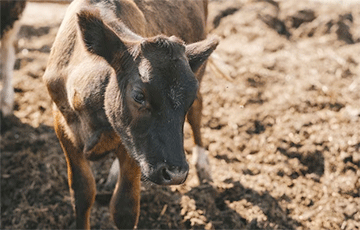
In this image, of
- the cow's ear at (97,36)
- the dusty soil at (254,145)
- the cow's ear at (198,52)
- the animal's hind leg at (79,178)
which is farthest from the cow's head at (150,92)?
the dusty soil at (254,145)

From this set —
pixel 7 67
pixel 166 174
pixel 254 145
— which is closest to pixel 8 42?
pixel 7 67

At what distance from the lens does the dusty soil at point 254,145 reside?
4.46m

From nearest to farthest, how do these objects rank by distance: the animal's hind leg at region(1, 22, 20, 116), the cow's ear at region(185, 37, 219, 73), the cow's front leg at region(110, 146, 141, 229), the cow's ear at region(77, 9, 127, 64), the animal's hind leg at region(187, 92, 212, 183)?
the cow's ear at region(77, 9, 127, 64) → the cow's ear at region(185, 37, 219, 73) → the cow's front leg at region(110, 146, 141, 229) → the animal's hind leg at region(187, 92, 212, 183) → the animal's hind leg at region(1, 22, 20, 116)

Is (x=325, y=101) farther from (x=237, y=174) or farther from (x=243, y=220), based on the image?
(x=243, y=220)

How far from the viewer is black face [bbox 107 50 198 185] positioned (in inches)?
107

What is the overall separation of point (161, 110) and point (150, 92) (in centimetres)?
14

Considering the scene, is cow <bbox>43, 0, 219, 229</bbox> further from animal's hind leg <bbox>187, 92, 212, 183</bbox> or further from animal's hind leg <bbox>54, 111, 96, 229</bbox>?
animal's hind leg <bbox>187, 92, 212, 183</bbox>

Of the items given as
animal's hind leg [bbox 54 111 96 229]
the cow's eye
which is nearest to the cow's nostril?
the cow's eye

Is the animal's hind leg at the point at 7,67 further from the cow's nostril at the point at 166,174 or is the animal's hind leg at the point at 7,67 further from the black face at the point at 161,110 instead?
the cow's nostril at the point at 166,174

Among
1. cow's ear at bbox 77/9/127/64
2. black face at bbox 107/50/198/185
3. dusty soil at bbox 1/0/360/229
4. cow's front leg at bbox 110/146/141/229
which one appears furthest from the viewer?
dusty soil at bbox 1/0/360/229

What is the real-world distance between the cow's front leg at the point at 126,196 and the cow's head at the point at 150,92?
0.71 meters

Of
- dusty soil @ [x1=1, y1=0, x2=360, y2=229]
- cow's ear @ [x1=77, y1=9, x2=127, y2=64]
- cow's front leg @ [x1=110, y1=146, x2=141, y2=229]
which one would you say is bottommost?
dusty soil @ [x1=1, y1=0, x2=360, y2=229]

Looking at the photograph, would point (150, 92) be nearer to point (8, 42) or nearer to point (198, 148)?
point (198, 148)

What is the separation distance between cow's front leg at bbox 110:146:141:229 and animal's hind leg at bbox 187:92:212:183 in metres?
1.29
